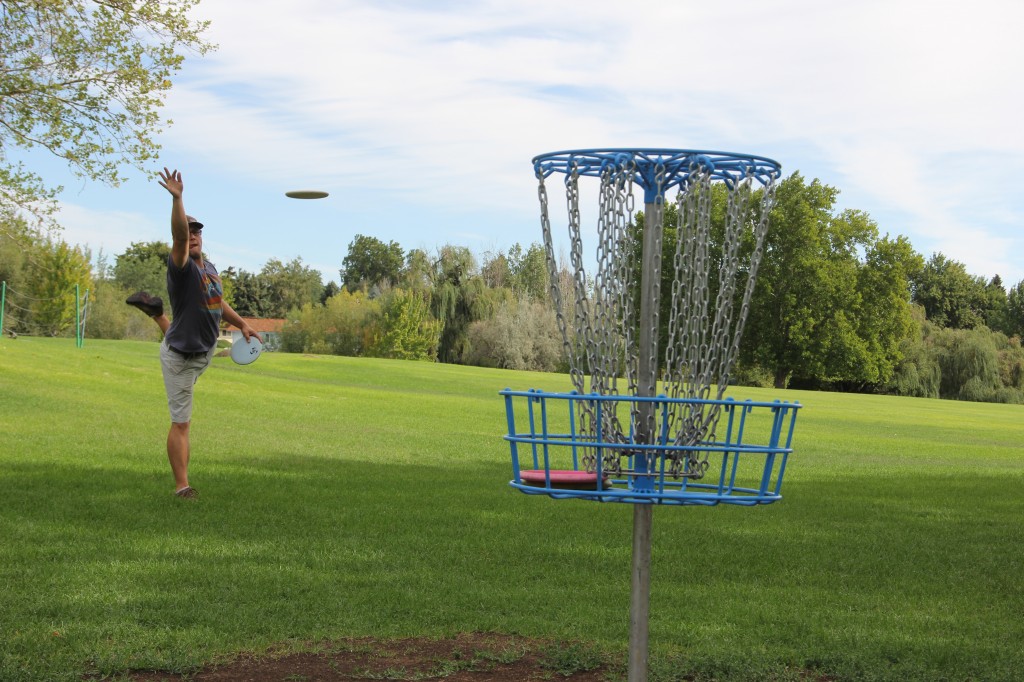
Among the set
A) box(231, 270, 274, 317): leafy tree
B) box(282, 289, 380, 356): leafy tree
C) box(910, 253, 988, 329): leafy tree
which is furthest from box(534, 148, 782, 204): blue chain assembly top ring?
box(231, 270, 274, 317): leafy tree

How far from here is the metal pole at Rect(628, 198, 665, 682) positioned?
3.60 m

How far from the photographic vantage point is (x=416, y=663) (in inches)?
206

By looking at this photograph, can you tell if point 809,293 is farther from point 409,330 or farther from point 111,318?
point 111,318

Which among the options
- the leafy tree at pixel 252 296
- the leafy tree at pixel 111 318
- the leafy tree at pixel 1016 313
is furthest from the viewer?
the leafy tree at pixel 252 296

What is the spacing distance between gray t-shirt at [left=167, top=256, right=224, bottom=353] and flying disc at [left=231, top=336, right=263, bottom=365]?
12.9 inches

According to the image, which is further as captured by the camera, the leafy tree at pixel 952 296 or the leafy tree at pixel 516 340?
the leafy tree at pixel 952 296

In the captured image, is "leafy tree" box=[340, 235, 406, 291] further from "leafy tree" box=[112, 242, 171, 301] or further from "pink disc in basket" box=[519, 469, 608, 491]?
"pink disc in basket" box=[519, 469, 608, 491]

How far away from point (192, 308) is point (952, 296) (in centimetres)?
8221

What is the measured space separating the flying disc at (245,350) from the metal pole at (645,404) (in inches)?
239

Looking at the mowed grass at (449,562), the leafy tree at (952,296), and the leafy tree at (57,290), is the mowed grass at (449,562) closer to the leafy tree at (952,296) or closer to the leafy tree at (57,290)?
the leafy tree at (57,290)

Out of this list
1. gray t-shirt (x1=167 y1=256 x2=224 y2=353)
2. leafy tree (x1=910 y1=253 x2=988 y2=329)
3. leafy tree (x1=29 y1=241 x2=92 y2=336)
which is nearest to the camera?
gray t-shirt (x1=167 y1=256 x2=224 y2=353)

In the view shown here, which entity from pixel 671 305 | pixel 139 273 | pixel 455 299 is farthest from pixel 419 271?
pixel 671 305

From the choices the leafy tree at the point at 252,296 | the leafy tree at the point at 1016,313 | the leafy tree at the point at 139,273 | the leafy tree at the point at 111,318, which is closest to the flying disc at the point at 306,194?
the leafy tree at the point at 111,318

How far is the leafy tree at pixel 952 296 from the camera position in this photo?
8156 centimetres
